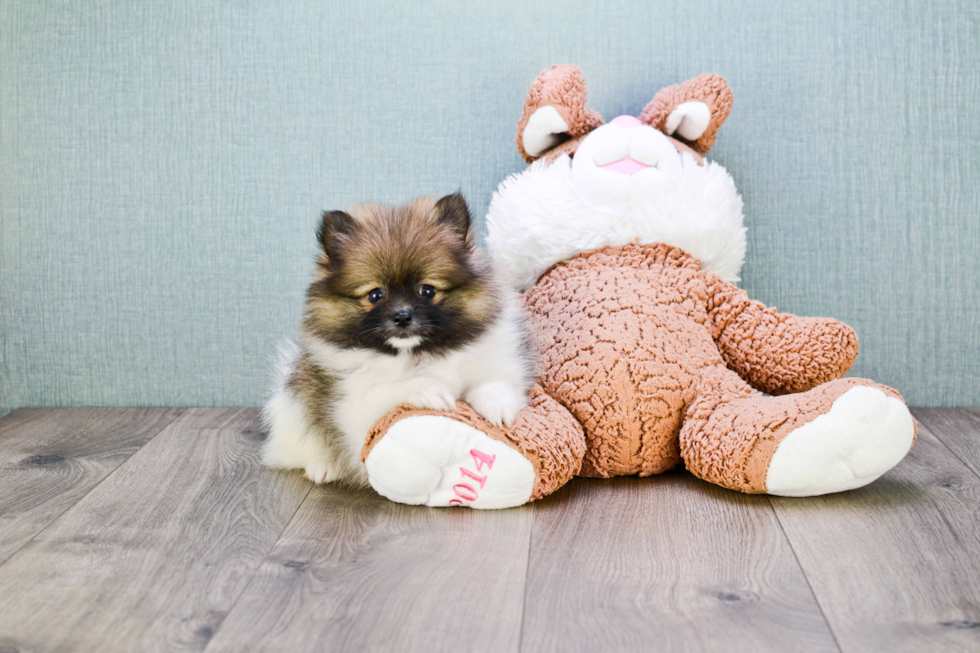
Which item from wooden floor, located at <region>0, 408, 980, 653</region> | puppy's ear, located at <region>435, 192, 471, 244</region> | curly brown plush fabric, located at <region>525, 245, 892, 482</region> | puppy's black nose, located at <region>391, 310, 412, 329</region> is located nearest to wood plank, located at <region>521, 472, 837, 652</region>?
wooden floor, located at <region>0, 408, 980, 653</region>

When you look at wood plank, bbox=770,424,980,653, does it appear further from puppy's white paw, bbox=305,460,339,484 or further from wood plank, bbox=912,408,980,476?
puppy's white paw, bbox=305,460,339,484

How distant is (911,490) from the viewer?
1.64 meters

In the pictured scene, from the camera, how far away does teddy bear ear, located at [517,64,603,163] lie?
1.96m

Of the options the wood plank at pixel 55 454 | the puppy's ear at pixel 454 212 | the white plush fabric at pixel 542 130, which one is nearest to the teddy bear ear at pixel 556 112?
the white plush fabric at pixel 542 130

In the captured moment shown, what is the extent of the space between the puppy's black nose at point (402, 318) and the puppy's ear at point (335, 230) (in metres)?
0.22

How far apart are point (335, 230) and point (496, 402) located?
0.48 m

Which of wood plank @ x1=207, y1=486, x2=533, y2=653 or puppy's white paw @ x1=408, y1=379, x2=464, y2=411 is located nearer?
wood plank @ x1=207, y1=486, x2=533, y2=653

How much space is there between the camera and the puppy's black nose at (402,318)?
1.49 m

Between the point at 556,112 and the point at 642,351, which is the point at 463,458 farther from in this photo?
the point at 556,112

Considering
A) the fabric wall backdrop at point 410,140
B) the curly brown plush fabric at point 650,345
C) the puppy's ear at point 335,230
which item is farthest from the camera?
the fabric wall backdrop at point 410,140

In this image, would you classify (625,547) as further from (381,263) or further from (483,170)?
(483,170)

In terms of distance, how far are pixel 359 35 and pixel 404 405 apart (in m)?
1.24

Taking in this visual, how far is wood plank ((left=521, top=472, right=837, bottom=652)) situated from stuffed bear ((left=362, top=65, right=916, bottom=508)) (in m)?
0.09

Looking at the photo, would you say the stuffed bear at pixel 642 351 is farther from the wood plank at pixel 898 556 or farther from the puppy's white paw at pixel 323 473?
the puppy's white paw at pixel 323 473
